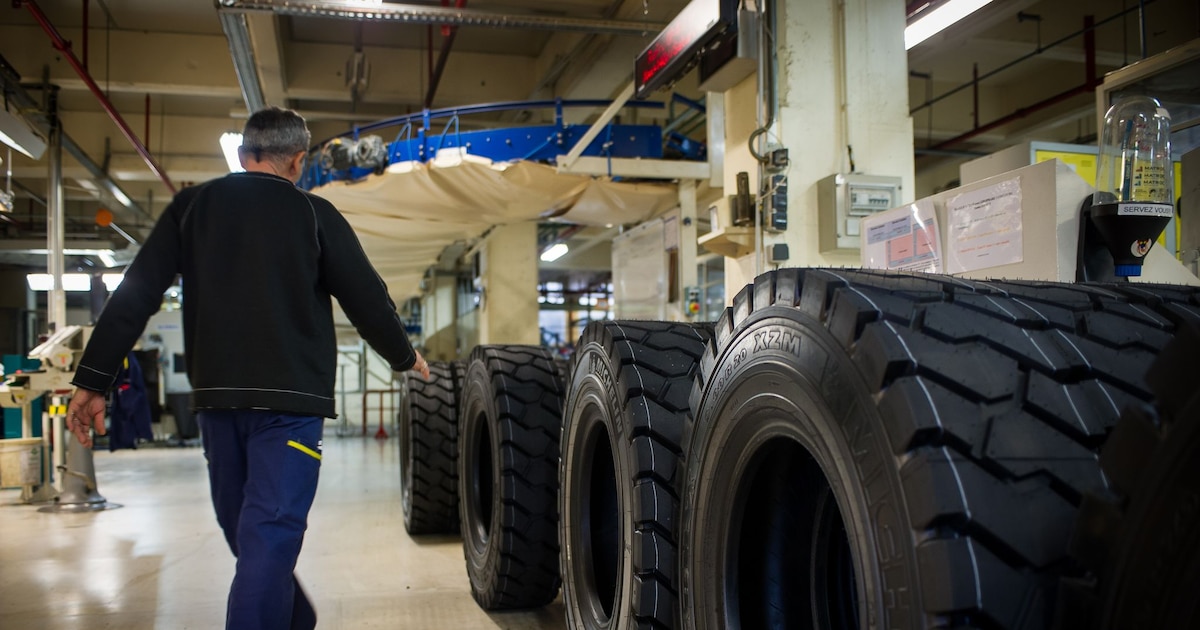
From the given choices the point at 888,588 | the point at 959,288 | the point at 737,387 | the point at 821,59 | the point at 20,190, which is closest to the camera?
the point at 888,588

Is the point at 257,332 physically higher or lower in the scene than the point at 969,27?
lower

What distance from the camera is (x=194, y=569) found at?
4879 millimetres

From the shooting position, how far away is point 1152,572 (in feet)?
2.82

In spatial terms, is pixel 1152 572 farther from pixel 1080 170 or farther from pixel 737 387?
pixel 1080 170

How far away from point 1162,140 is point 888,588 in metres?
2.24

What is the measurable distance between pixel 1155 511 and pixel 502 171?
22.2 ft

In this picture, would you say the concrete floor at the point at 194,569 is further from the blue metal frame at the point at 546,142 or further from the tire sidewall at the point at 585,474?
the blue metal frame at the point at 546,142

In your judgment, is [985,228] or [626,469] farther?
[985,228]

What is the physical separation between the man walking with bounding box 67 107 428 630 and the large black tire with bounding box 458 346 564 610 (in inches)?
34.8

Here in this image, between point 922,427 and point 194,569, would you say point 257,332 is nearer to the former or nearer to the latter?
point 922,427

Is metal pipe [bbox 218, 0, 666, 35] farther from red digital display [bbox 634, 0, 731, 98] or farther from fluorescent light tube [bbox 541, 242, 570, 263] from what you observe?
fluorescent light tube [bbox 541, 242, 570, 263]

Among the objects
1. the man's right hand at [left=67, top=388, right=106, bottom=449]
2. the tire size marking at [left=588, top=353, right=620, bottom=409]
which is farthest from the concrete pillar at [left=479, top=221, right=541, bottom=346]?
the tire size marking at [left=588, top=353, right=620, bottom=409]

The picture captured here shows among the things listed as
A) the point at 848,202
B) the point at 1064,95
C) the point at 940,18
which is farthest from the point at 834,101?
the point at 1064,95

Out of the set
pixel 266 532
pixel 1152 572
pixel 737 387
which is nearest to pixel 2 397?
pixel 266 532
